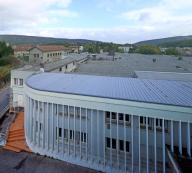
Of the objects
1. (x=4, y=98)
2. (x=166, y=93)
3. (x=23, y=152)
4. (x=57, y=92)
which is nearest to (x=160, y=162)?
(x=166, y=93)

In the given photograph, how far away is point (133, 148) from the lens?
14891mm

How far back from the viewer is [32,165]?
1703cm

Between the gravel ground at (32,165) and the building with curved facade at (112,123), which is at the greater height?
the building with curved facade at (112,123)

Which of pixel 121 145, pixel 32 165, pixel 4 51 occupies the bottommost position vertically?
pixel 32 165

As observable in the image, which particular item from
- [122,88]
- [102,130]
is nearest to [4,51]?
[122,88]

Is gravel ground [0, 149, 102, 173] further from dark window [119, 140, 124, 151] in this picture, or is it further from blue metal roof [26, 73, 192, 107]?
blue metal roof [26, 73, 192, 107]

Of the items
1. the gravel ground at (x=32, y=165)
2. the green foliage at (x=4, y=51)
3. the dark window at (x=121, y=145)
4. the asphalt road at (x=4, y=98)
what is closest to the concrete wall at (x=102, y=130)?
the dark window at (x=121, y=145)

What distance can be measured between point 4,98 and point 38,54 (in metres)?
47.2

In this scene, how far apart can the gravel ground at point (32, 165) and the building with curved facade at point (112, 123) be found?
0.44 m

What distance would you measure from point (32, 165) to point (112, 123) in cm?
671

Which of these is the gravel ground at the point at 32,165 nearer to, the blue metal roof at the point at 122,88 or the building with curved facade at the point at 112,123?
the building with curved facade at the point at 112,123

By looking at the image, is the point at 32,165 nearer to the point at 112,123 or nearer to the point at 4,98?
the point at 112,123

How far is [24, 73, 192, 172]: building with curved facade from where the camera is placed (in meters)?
14.0

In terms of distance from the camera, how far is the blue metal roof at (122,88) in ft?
48.8
